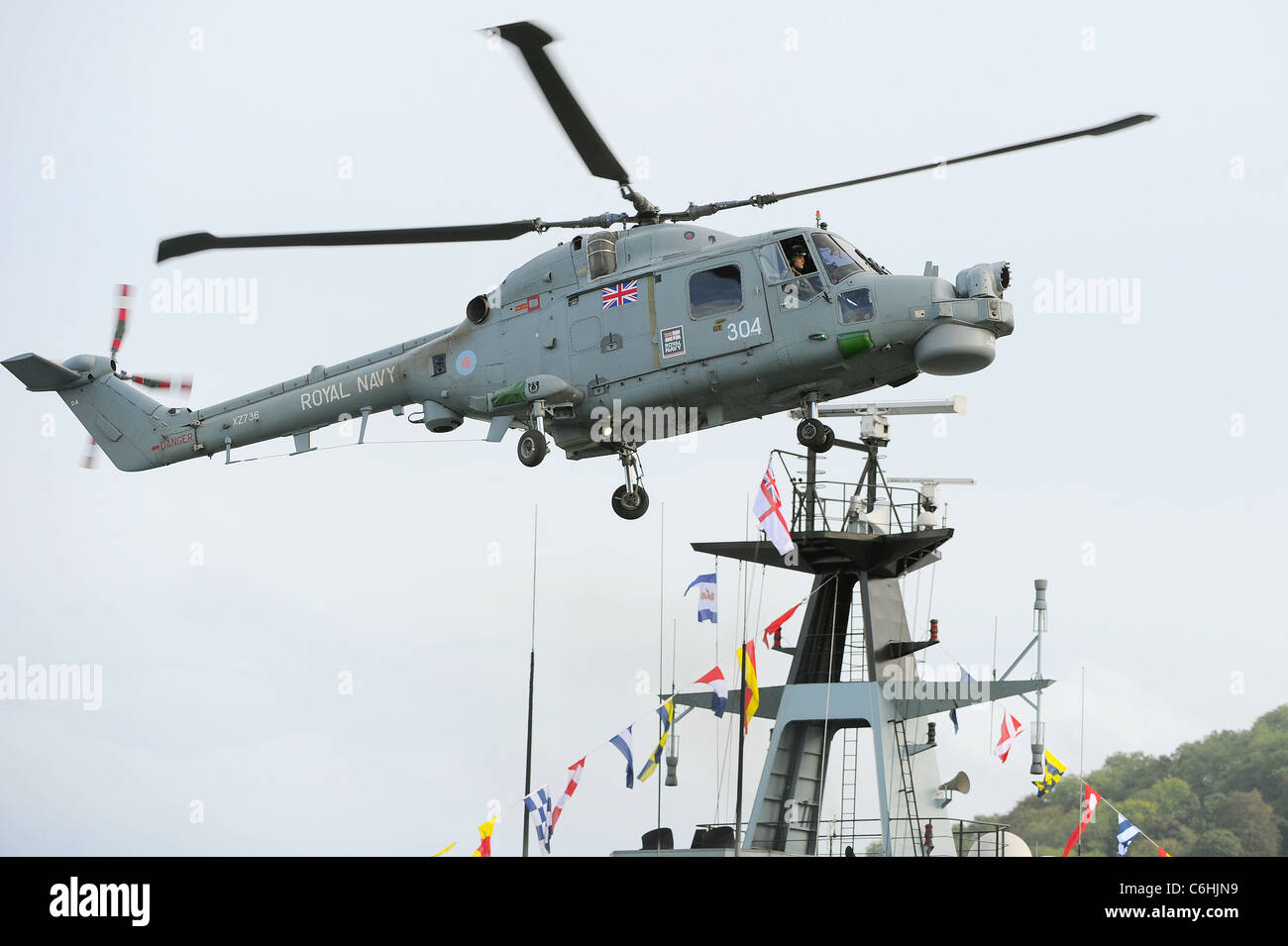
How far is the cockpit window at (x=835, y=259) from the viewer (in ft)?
76.7

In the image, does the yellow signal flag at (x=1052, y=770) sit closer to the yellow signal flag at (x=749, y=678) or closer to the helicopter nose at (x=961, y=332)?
the yellow signal flag at (x=749, y=678)

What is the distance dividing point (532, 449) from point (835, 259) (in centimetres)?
525

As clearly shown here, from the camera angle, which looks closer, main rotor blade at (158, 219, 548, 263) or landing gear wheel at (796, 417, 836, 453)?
landing gear wheel at (796, 417, 836, 453)

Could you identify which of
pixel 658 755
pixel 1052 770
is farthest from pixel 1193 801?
pixel 658 755

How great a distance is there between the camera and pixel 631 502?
26031 mm

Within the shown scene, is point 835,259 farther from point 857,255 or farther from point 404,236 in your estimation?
point 404,236

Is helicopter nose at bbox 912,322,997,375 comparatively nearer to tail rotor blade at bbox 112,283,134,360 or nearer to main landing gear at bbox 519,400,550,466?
main landing gear at bbox 519,400,550,466

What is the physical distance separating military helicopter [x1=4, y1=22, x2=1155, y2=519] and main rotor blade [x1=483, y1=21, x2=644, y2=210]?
0.08 ft

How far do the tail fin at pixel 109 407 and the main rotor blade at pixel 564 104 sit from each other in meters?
10.4

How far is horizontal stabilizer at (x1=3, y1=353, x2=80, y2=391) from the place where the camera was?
109ft

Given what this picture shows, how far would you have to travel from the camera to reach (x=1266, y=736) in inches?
3627

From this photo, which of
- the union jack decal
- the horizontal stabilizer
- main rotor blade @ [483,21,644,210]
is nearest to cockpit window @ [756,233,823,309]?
the union jack decal

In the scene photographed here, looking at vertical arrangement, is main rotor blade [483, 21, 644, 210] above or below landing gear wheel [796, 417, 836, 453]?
above
